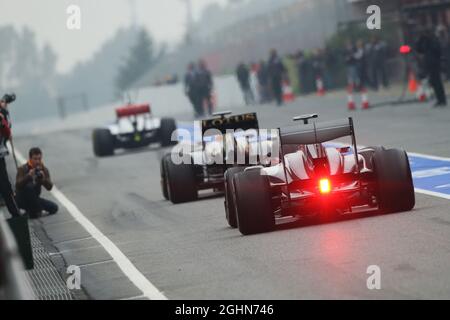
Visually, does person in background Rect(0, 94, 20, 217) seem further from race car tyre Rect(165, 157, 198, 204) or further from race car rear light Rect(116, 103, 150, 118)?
race car rear light Rect(116, 103, 150, 118)

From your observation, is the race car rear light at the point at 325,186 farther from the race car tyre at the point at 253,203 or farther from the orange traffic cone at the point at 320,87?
the orange traffic cone at the point at 320,87

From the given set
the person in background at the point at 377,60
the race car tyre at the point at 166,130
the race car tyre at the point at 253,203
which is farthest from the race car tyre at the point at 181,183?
the person in background at the point at 377,60

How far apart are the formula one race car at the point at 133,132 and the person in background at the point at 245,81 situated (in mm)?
20866

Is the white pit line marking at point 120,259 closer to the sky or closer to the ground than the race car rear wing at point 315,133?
closer to the ground

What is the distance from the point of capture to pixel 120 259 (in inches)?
518

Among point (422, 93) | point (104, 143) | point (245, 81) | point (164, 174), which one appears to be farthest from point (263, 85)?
point (164, 174)

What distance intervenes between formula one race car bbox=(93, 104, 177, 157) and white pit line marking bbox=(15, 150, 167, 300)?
1135 centimetres

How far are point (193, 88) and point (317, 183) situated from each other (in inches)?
1403

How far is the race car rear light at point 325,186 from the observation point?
537 inches

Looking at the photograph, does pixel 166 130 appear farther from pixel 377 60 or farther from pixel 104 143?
pixel 377 60

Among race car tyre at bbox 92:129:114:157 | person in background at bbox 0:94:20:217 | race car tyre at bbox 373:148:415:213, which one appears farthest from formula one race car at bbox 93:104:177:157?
race car tyre at bbox 373:148:415:213
